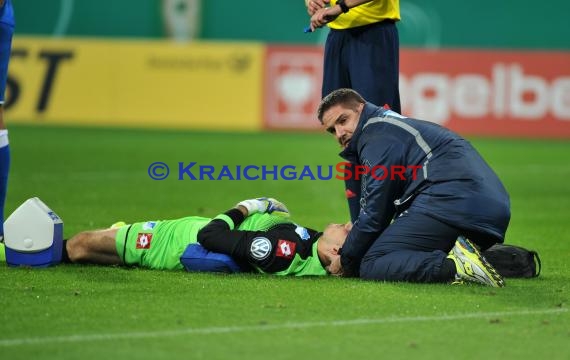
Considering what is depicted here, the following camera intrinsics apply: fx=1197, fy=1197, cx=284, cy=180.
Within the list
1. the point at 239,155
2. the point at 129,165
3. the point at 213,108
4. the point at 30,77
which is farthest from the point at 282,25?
the point at 129,165

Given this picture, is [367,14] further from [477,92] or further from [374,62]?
[477,92]

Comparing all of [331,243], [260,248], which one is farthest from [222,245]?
[331,243]

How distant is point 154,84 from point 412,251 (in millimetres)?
13917

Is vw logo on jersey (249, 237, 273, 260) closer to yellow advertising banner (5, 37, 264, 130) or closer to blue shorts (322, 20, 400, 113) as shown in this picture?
blue shorts (322, 20, 400, 113)

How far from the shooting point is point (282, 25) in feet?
79.5

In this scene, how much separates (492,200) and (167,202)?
4.90 metres

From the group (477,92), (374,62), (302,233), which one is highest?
(374,62)

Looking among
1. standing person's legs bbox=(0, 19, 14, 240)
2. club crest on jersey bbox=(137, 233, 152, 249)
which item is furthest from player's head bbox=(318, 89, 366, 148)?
standing person's legs bbox=(0, 19, 14, 240)

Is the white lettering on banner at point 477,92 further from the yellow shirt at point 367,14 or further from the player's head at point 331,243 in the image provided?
the player's head at point 331,243

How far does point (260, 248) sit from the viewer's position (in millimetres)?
6996

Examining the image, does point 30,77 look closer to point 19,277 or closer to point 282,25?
point 282,25

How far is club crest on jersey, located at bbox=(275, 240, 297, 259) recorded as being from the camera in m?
7.04

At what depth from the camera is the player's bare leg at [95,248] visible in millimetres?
7297

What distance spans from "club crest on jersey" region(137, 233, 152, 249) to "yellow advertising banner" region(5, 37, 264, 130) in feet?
43.2
